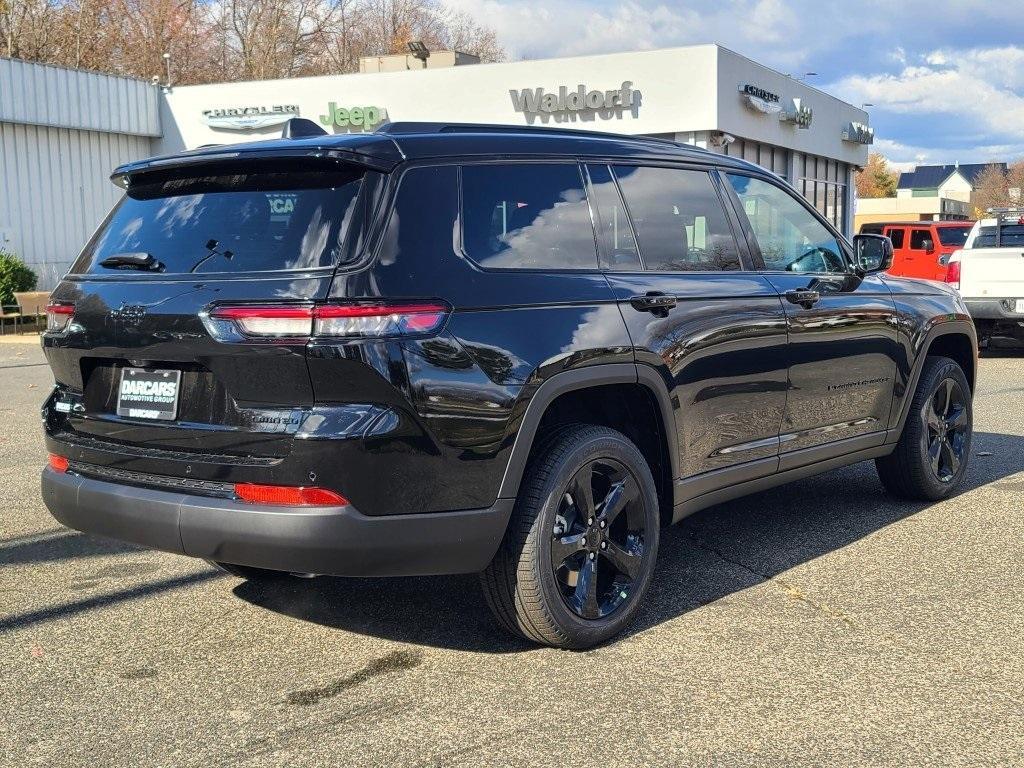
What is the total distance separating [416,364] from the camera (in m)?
3.51

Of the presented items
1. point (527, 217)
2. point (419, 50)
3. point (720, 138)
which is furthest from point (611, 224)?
point (419, 50)

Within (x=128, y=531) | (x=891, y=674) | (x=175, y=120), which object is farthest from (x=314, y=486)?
(x=175, y=120)

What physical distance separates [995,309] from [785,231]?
406 inches

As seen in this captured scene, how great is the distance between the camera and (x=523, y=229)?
4.03m

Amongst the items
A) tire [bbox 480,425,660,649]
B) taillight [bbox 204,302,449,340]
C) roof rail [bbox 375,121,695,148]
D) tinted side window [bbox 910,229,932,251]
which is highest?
tinted side window [bbox 910,229,932,251]

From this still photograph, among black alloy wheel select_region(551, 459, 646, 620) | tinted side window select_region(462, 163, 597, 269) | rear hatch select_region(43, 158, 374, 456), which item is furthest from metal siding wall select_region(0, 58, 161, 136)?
black alloy wheel select_region(551, 459, 646, 620)

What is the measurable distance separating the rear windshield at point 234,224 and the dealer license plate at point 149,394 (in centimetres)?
35

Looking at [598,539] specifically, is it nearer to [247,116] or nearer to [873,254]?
[873,254]

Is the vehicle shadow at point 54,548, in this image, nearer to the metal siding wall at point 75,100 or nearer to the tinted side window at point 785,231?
the tinted side window at point 785,231

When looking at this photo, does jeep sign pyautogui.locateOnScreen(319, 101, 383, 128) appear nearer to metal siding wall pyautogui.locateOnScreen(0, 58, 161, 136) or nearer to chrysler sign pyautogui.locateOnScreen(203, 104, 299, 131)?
chrysler sign pyautogui.locateOnScreen(203, 104, 299, 131)

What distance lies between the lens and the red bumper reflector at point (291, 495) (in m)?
3.48

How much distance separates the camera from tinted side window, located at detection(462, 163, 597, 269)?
3.87 metres

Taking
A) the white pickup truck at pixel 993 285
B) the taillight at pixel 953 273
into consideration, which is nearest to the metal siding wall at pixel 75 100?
the taillight at pixel 953 273

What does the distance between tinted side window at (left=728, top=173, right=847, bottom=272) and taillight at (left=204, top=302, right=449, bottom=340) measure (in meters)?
2.21
